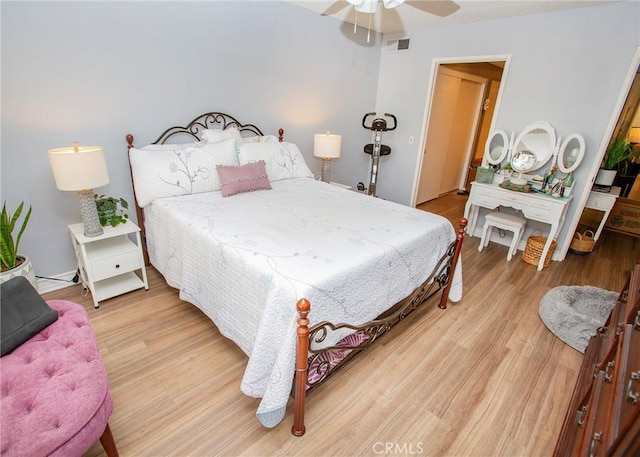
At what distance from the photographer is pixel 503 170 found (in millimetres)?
3703

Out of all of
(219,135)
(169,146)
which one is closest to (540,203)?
(219,135)

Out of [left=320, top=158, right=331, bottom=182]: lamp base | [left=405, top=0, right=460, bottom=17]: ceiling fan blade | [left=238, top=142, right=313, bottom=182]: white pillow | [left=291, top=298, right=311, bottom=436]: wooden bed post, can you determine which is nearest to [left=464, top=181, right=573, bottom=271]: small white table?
[left=320, top=158, right=331, bottom=182]: lamp base

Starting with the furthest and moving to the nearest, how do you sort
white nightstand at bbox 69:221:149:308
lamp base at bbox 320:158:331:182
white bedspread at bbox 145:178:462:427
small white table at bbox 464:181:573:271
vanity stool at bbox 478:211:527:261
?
1. lamp base at bbox 320:158:331:182
2. vanity stool at bbox 478:211:527:261
3. small white table at bbox 464:181:573:271
4. white nightstand at bbox 69:221:149:308
5. white bedspread at bbox 145:178:462:427

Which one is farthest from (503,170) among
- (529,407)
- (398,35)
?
(529,407)

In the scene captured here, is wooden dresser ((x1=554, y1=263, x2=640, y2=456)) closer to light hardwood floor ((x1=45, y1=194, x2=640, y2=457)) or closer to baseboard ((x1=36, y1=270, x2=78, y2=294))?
light hardwood floor ((x1=45, y1=194, x2=640, y2=457))

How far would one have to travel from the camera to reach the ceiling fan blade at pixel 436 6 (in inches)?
121

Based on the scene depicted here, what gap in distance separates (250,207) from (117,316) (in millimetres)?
1223

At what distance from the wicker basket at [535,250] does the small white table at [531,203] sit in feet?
0.21

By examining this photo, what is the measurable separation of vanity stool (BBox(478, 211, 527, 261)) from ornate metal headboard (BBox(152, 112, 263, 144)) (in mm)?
2852

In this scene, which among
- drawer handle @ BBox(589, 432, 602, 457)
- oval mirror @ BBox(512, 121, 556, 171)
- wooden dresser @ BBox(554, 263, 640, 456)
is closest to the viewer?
wooden dresser @ BBox(554, 263, 640, 456)

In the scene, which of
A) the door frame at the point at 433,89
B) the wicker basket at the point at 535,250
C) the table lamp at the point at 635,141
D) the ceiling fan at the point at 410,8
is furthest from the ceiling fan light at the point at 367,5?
the table lamp at the point at 635,141

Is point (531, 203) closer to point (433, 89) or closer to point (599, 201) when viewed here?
point (599, 201)

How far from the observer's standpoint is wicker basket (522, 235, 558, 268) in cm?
335

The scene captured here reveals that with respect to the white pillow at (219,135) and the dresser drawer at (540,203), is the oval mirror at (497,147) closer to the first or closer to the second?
the dresser drawer at (540,203)
